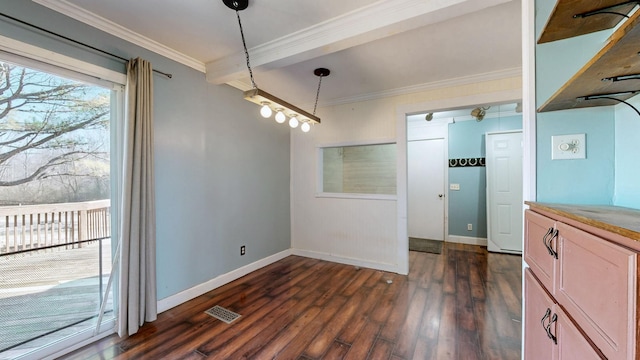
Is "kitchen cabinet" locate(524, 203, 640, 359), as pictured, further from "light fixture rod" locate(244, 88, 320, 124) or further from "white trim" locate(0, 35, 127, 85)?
"white trim" locate(0, 35, 127, 85)

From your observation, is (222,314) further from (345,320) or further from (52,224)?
(52,224)

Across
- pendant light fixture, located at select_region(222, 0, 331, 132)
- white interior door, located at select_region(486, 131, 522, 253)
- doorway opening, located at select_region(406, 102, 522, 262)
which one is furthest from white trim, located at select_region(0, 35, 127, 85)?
white interior door, located at select_region(486, 131, 522, 253)

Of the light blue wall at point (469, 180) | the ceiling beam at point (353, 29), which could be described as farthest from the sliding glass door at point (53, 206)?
the light blue wall at point (469, 180)

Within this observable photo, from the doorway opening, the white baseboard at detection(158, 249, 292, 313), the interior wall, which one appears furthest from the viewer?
the doorway opening

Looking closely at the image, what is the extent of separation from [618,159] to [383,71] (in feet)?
7.02

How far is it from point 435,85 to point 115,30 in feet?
10.8

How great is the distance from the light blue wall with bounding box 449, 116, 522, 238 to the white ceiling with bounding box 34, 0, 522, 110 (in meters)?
2.05

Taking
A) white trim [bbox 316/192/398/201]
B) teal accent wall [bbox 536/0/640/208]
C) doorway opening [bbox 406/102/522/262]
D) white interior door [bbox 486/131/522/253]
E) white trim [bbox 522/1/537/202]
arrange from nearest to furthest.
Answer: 1. teal accent wall [bbox 536/0/640/208]
2. white trim [bbox 522/1/537/202]
3. white trim [bbox 316/192/398/201]
4. white interior door [bbox 486/131/522/253]
5. doorway opening [bbox 406/102/522/262]

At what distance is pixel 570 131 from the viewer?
4.03 ft

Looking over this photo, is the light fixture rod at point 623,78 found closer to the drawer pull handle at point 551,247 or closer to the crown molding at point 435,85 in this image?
the drawer pull handle at point 551,247

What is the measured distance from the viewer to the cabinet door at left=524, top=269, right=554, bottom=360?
99 centimetres

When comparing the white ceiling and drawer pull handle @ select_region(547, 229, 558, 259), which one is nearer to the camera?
drawer pull handle @ select_region(547, 229, 558, 259)

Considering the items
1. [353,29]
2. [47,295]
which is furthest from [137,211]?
[353,29]

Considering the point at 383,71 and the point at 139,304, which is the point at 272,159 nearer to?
the point at 383,71
